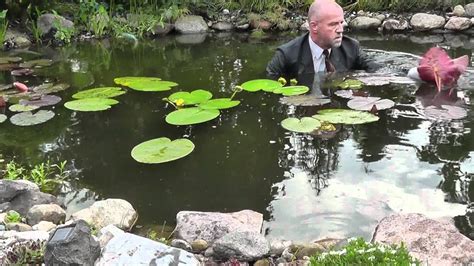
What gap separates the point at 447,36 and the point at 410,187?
5.43 m

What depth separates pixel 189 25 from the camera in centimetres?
905

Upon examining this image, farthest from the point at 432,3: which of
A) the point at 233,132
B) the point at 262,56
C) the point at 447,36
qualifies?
the point at 233,132

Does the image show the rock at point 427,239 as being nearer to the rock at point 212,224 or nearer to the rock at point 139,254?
the rock at point 212,224

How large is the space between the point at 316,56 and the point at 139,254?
3522 millimetres

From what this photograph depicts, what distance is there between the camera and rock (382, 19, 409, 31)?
8680mm

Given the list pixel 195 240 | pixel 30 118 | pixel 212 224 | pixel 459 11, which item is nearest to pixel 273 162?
pixel 212 224

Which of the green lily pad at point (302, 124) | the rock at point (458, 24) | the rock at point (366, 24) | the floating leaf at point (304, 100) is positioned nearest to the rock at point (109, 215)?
the green lily pad at point (302, 124)

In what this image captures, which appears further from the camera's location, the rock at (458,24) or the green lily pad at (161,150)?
the rock at (458,24)

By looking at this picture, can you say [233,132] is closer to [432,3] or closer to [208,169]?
[208,169]

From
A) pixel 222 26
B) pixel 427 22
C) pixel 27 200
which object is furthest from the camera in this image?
pixel 222 26

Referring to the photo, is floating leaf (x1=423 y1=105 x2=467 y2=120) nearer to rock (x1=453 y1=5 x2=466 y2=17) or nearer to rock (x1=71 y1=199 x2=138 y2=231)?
rock (x1=71 y1=199 x2=138 y2=231)

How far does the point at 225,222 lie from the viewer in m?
2.94

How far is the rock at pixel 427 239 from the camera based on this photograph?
2.45m

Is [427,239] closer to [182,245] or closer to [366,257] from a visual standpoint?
[366,257]
